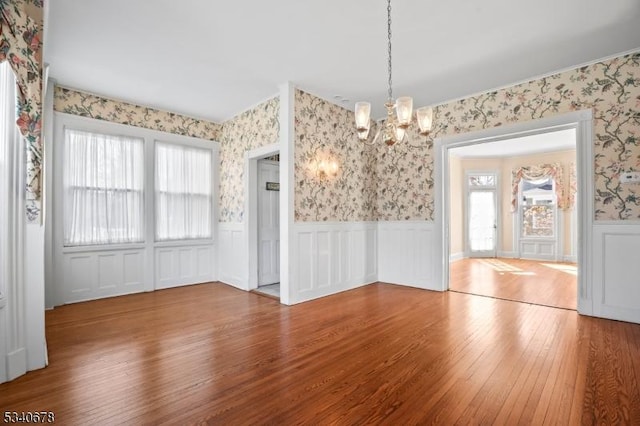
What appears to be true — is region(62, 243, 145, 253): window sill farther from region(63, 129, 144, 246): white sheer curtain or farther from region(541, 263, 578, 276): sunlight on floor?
region(541, 263, 578, 276): sunlight on floor

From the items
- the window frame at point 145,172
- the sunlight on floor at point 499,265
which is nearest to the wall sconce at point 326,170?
the window frame at point 145,172

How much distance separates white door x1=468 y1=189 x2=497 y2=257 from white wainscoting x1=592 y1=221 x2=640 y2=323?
5.37 meters

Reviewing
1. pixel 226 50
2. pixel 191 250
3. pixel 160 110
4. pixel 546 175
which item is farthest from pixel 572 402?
pixel 546 175

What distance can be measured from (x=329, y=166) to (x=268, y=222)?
1552 millimetres

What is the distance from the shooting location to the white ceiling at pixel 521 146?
6746 millimetres

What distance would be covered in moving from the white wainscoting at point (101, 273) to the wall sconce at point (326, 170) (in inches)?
124

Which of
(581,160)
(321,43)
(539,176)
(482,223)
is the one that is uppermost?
(321,43)

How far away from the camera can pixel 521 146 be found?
7.56 meters

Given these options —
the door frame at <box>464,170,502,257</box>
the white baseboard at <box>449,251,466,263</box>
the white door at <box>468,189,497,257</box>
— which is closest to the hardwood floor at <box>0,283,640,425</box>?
the white baseboard at <box>449,251,466,263</box>

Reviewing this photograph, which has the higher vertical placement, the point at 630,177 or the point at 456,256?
the point at 630,177

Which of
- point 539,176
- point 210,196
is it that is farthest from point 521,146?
point 210,196

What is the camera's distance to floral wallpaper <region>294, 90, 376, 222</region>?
14.2 ft

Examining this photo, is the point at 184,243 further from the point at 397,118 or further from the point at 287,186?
the point at 397,118

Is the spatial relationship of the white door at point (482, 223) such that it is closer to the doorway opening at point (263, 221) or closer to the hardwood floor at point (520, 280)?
the hardwood floor at point (520, 280)
